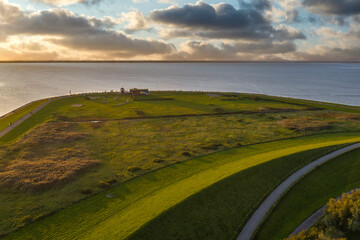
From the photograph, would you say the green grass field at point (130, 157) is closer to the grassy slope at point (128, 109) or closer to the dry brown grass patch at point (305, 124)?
the dry brown grass patch at point (305, 124)

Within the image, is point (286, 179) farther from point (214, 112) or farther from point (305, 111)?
point (305, 111)

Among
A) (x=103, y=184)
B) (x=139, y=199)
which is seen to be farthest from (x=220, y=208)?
(x=103, y=184)

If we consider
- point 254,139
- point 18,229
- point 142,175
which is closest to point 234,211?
point 142,175

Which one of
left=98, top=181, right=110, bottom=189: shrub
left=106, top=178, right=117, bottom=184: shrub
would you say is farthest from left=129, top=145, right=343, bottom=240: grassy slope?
left=106, top=178, right=117, bottom=184: shrub

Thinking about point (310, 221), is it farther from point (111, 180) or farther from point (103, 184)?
point (103, 184)

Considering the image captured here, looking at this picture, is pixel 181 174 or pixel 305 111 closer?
pixel 181 174

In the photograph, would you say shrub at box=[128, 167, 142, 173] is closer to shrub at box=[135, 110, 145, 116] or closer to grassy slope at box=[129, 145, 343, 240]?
grassy slope at box=[129, 145, 343, 240]
